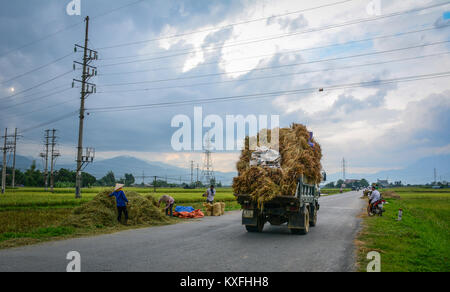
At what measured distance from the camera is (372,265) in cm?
682

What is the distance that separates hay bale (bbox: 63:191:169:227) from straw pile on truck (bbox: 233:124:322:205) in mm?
5629

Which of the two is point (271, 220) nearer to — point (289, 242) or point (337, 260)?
point (289, 242)

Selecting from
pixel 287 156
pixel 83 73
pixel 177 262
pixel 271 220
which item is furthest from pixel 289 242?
pixel 83 73

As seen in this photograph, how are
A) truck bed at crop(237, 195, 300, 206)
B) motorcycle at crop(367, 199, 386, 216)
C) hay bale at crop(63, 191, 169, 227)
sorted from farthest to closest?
motorcycle at crop(367, 199, 386, 216) → hay bale at crop(63, 191, 169, 227) → truck bed at crop(237, 195, 300, 206)

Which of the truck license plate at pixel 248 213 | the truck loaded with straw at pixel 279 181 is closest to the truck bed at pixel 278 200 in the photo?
the truck loaded with straw at pixel 279 181

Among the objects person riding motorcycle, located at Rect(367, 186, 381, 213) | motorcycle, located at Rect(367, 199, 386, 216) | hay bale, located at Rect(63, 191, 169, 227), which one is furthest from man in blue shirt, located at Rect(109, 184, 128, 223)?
motorcycle, located at Rect(367, 199, 386, 216)

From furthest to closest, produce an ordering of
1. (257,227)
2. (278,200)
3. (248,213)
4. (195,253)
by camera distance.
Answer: (257,227) < (248,213) < (278,200) < (195,253)

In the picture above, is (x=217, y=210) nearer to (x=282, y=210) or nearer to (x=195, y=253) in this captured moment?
(x=282, y=210)

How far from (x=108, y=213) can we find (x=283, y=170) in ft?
26.0

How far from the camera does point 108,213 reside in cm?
1394

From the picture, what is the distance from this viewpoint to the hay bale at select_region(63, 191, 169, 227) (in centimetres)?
1318

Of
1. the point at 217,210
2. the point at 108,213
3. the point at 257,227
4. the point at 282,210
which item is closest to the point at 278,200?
the point at 282,210

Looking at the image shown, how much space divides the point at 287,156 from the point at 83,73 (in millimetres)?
30841

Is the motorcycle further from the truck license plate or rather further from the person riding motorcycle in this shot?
the truck license plate
